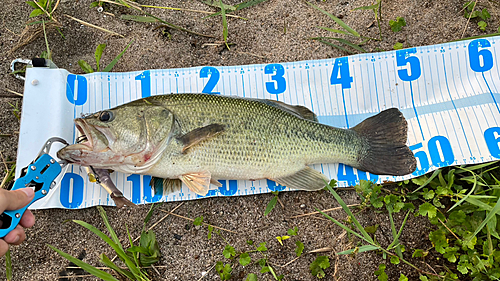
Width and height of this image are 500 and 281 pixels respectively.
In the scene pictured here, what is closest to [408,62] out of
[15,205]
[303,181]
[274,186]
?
[303,181]

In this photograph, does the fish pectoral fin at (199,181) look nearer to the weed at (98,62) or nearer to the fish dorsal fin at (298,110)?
the fish dorsal fin at (298,110)

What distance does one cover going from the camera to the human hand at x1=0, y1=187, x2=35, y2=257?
6.82 feet

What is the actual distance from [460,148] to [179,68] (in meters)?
2.84

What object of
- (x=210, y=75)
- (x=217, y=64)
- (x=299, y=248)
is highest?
(x=217, y=64)

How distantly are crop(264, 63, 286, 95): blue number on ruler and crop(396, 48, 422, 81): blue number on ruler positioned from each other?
119 centimetres

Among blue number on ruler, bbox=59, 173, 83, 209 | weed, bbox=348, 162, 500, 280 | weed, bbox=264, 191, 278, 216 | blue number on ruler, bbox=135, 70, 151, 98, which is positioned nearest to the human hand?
blue number on ruler, bbox=59, 173, 83, 209

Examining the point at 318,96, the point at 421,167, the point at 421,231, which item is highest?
the point at 318,96

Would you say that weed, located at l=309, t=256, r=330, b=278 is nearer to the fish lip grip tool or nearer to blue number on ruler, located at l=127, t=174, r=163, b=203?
blue number on ruler, located at l=127, t=174, r=163, b=203

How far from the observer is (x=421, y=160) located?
302 cm

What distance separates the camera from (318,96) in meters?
3.26

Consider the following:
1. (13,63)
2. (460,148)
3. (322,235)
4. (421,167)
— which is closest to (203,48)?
(13,63)

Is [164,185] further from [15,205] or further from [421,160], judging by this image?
[421,160]

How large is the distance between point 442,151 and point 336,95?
1119 millimetres

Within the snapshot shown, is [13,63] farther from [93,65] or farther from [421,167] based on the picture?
[421,167]
